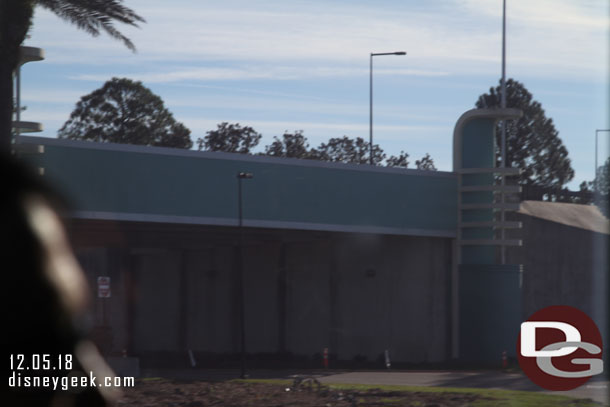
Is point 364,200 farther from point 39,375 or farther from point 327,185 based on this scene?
point 39,375

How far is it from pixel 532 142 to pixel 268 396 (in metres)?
89.3

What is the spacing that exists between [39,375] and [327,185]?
38723 millimetres

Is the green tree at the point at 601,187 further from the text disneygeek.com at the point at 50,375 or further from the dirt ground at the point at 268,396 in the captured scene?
the text disneygeek.com at the point at 50,375

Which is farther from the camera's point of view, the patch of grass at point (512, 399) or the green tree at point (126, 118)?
the green tree at point (126, 118)

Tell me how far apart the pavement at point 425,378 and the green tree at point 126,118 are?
77.5 m

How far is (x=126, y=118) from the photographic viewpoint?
118 meters

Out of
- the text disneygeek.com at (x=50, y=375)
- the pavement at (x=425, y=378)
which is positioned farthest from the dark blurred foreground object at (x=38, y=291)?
the pavement at (x=425, y=378)

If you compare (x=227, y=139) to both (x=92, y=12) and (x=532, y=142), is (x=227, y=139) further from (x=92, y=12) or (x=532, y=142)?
(x=92, y=12)

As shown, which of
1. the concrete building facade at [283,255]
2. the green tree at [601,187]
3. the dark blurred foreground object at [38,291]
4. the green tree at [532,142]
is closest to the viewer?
the dark blurred foreground object at [38,291]

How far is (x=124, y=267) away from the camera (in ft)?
188

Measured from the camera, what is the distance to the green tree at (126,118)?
116 metres

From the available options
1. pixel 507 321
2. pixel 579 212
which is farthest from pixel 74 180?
pixel 579 212

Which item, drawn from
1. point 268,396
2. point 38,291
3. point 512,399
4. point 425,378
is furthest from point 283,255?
point 38,291

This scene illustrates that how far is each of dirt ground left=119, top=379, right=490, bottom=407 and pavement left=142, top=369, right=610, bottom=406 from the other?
460 centimetres
